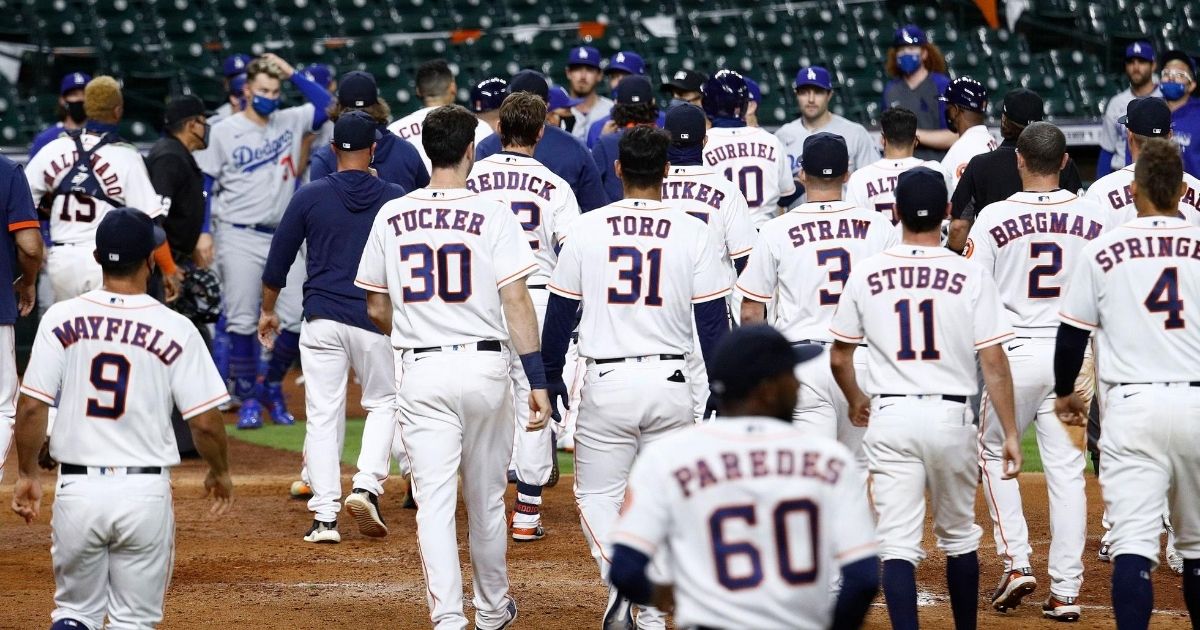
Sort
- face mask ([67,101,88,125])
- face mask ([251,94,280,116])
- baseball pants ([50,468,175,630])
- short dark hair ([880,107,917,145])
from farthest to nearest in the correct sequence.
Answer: face mask ([251,94,280,116]) → face mask ([67,101,88,125]) → short dark hair ([880,107,917,145]) → baseball pants ([50,468,175,630])

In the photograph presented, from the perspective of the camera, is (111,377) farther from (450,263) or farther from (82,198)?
(82,198)

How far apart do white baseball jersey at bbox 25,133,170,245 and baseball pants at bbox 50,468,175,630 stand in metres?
4.41

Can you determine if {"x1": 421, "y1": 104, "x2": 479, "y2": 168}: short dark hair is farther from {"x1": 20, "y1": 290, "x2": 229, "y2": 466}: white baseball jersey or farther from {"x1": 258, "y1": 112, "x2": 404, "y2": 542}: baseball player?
{"x1": 258, "y1": 112, "x2": 404, "y2": 542}: baseball player

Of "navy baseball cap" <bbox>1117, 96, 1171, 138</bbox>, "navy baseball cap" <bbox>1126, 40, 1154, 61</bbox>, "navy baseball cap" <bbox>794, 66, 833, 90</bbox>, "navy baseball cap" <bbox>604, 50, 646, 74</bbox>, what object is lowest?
"navy baseball cap" <bbox>1117, 96, 1171, 138</bbox>

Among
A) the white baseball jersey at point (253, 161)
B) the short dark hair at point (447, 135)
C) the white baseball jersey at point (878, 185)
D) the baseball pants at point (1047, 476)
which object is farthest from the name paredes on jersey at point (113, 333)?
the white baseball jersey at point (253, 161)

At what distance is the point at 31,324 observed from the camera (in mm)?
13906

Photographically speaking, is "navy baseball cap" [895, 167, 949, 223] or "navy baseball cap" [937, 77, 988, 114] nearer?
"navy baseball cap" [895, 167, 949, 223]

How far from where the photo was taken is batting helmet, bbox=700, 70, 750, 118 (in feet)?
29.7

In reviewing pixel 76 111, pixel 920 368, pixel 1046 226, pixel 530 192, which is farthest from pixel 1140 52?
pixel 76 111

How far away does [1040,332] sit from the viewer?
6.50m

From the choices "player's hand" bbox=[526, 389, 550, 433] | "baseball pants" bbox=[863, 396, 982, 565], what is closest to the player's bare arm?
"baseball pants" bbox=[863, 396, 982, 565]

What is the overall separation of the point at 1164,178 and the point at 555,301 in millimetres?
2274

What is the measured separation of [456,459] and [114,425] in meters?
1.34

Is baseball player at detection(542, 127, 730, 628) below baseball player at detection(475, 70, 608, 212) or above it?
below
